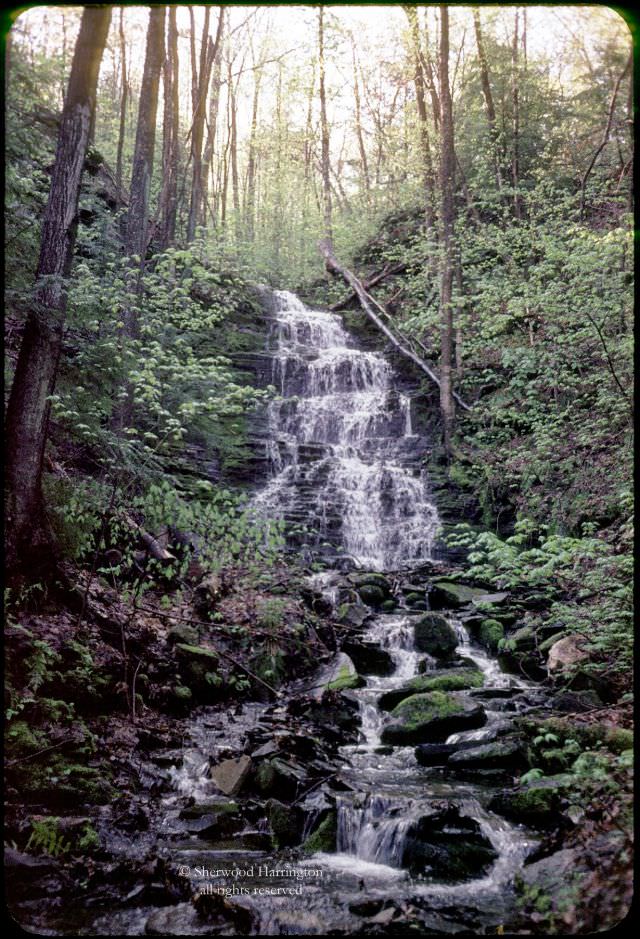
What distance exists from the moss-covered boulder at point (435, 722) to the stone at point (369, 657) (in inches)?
74.9

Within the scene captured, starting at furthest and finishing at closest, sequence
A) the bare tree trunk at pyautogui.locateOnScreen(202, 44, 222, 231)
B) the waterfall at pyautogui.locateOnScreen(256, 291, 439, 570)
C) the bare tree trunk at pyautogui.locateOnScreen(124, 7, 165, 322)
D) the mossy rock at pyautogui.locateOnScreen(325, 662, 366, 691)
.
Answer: the bare tree trunk at pyautogui.locateOnScreen(202, 44, 222, 231) < the waterfall at pyautogui.locateOnScreen(256, 291, 439, 570) < the bare tree trunk at pyautogui.locateOnScreen(124, 7, 165, 322) < the mossy rock at pyautogui.locateOnScreen(325, 662, 366, 691)

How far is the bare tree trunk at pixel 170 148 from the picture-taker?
13648 mm

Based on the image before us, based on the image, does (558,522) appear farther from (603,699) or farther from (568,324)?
(603,699)

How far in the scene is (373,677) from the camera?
8.52 meters

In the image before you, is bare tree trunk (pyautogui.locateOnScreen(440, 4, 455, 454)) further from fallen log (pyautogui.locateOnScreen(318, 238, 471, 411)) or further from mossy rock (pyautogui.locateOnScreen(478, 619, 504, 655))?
mossy rock (pyautogui.locateOnScreen(478, 619, 504, 655))

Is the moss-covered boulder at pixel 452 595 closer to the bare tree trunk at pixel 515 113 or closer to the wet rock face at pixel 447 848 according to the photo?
the wet rock face at pixel 447 848

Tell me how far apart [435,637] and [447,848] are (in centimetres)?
503

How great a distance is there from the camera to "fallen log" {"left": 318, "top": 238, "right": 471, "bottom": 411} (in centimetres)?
1697

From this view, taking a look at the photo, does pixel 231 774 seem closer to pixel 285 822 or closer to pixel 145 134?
pixel 285 822

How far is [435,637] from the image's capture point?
30.7 feet

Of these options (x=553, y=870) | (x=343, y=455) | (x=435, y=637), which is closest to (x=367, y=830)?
(x=553, y=870)

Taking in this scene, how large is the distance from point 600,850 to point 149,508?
18.4ft

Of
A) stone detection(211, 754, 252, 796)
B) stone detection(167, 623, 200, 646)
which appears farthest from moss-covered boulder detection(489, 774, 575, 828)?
stone detection(167, 623, 200, 646)

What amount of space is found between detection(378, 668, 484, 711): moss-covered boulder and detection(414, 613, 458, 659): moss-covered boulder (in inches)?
36.4
